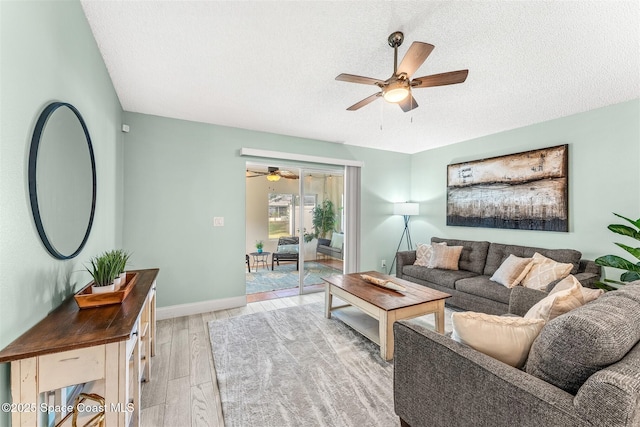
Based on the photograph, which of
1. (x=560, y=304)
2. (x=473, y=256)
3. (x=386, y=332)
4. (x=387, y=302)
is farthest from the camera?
(x=473, y=256)

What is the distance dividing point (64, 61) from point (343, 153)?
354 centimetres

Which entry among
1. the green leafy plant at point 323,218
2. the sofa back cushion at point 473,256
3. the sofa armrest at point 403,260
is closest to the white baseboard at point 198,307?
the green leafy plant at point 323,218

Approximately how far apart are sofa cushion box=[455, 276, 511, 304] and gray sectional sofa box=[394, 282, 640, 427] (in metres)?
1.68

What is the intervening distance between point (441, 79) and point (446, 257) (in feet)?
8.83

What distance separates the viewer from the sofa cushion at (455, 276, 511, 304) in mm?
2843

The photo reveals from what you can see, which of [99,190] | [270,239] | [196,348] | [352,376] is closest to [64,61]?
[99,190]

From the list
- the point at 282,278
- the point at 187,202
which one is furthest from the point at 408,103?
the point at 282,278

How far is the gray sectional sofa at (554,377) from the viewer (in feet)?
2.58

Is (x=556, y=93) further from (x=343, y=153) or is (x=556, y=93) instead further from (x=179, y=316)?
(x=179, y=316)

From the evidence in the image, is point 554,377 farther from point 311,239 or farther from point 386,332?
point 311,239

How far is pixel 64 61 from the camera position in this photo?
140 centimetres

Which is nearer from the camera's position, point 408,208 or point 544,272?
point 544,272

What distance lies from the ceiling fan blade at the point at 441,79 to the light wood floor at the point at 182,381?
2.57 metres

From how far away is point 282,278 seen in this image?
16.2 ft
